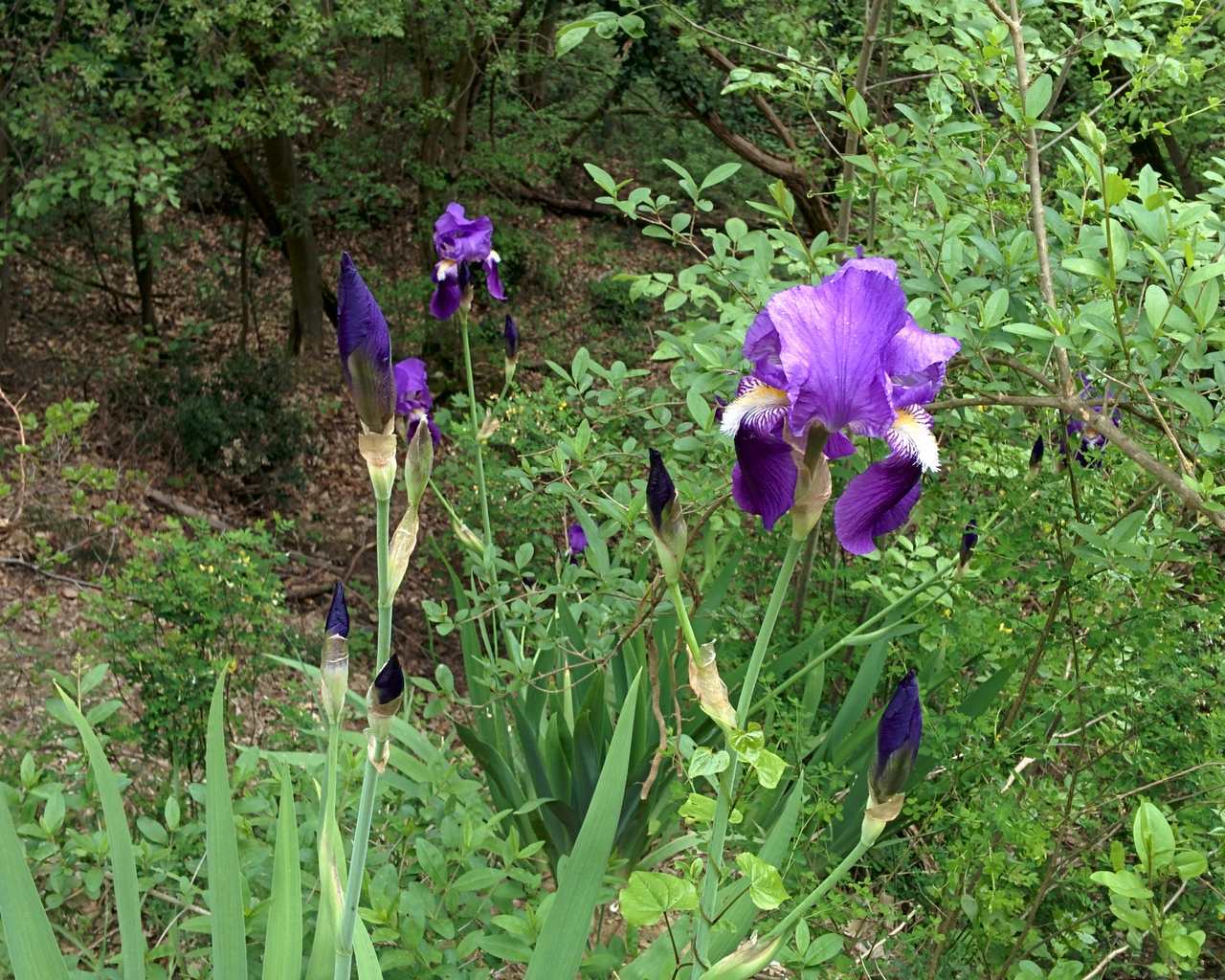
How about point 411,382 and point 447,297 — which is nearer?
point 411,382

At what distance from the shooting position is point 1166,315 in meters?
1.56

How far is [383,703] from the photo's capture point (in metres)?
1.21

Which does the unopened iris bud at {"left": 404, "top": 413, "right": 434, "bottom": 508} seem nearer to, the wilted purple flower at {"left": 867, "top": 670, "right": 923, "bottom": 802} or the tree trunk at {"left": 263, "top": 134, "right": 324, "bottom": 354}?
the wilted purple flower at {"left": 867, "top": 670, "right": 923, "bottom": 802}

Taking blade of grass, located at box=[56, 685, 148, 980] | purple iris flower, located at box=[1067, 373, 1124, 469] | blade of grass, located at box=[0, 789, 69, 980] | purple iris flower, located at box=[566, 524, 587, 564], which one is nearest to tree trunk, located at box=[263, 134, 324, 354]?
purple iris flower, located at box=[566, 524, 587, 564]

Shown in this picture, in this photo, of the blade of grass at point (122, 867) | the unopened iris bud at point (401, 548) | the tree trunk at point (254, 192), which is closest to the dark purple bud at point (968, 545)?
the unopened iris bud at point (401, 548)

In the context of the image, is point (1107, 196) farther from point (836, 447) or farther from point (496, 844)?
point (496, 844)

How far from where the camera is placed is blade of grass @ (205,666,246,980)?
1433 mm

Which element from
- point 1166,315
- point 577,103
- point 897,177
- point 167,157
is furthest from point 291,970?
point 577,103

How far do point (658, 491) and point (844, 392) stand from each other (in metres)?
0.22

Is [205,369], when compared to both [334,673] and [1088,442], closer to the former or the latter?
[1088,442]

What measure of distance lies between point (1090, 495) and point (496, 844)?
1443 millimetres

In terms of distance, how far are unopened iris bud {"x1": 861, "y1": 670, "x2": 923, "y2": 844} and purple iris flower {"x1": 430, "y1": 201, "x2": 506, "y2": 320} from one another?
100 inches

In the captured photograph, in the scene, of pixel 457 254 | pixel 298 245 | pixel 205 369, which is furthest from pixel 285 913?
pixel 298 245

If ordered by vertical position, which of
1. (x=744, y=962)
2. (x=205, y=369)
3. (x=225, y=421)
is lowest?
(x=205, y=369)
